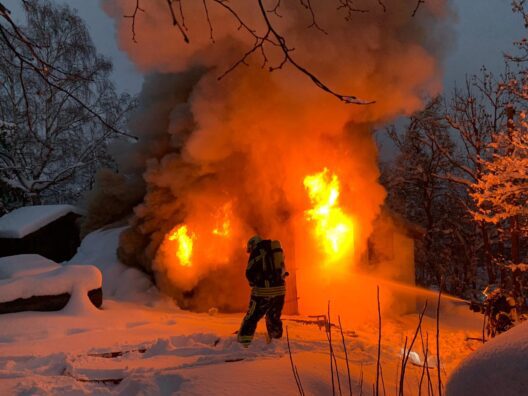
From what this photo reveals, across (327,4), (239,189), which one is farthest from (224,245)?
(327,4)

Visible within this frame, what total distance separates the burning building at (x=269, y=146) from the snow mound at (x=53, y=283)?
2.58 metres

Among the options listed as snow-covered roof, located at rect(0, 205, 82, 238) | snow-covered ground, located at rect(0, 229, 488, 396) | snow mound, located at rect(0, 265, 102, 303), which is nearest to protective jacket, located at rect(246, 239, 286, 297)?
snow-covered ground, located at rect(0, 229, 488, 396)

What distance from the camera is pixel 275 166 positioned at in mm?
12945

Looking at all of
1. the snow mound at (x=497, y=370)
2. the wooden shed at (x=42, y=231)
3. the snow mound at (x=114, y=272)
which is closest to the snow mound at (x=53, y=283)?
the snow mound at (x=114, y=272)

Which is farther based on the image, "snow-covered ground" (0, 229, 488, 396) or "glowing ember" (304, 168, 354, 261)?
"glowing ember" (304, 168, 354, 261)

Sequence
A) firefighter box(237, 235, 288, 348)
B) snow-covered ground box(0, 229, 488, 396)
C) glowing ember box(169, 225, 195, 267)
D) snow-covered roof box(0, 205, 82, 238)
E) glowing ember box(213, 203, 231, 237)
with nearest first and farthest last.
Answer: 1. snow-covered ground box(0, 229, 488, 396)
2. firefighter box(237, 235, 288, 348)
3. glowing ember box(169, 225, 195, 267)
4. glowing ember box(213, 203, 231, 237)
5. snow-covered roof box(0, 205, 82, 238)

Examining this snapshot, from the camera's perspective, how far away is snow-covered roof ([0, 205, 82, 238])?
18.0 m

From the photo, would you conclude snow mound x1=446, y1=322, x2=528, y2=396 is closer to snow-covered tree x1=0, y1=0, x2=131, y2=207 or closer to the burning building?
the burning building

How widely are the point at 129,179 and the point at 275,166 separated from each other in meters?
5.66

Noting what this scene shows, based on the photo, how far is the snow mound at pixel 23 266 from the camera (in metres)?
10.3

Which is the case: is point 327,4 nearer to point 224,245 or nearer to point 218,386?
point 224,245

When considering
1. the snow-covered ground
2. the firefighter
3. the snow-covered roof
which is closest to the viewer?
the snow-covered ground

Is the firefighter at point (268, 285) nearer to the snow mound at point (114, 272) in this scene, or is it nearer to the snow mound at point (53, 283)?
the snow mound at point (53, 283)

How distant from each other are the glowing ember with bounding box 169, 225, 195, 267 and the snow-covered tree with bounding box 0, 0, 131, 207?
34.5 feet
